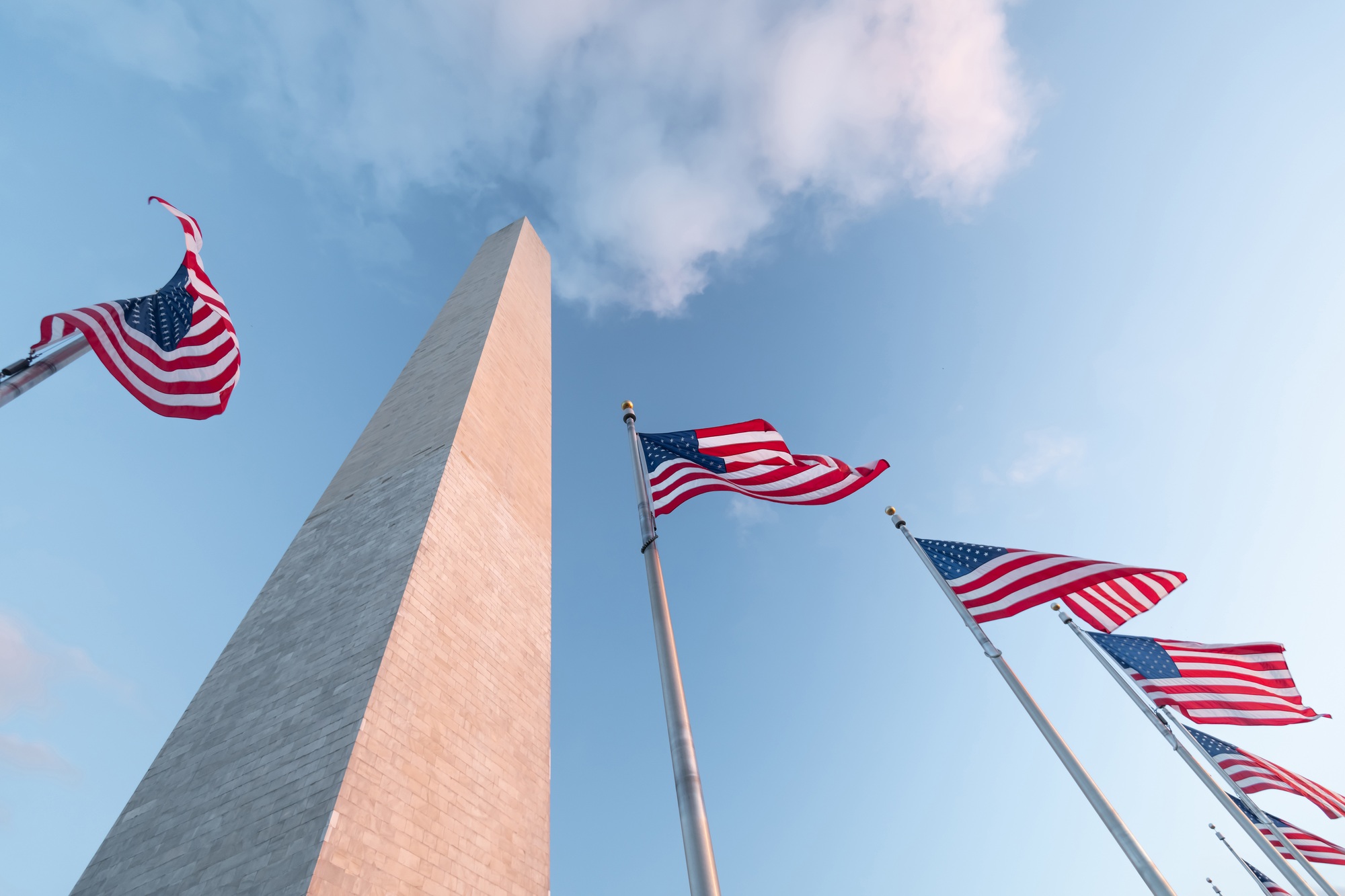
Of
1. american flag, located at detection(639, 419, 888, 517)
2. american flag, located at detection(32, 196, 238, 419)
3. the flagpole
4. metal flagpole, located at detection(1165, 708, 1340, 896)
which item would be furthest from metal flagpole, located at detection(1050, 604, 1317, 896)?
american flag, located at detection(32, 196, 238, 419)

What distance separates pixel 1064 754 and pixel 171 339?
39.1 feet

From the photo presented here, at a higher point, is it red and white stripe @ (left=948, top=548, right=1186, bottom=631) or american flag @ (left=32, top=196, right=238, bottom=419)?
american flag @ (left=32, top=196, right=238, bottom=419)

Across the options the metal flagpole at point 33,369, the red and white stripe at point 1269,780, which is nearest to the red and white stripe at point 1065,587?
the red and white stripe at point 1269,780

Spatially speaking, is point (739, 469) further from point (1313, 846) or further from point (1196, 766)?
point (1313, 846)

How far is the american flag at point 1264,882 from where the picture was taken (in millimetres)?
17672

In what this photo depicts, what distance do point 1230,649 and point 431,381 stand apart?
1781 centimetres

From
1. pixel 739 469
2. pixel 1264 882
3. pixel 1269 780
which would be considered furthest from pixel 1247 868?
pixel 739 469

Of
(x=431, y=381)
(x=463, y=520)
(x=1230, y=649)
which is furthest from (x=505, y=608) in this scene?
(x=1230, y=649)

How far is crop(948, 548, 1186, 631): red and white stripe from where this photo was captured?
922 cm

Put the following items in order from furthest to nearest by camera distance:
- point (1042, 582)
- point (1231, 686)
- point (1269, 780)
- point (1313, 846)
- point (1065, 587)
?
1. point (1313, 846)
2. point (1269, 780)
3. point (1231, 686)
4. point (1042, 582)
5. point (1065, 587)

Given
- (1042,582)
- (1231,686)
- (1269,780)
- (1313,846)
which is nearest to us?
(1042,582)

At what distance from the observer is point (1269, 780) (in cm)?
1237

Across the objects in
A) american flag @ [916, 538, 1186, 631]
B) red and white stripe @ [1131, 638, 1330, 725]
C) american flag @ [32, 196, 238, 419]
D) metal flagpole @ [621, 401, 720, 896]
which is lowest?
metal flagpole @ [621, 401, 720, 896]

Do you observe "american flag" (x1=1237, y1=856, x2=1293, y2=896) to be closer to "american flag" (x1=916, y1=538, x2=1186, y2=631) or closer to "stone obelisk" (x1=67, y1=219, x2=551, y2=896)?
"american flag" (x1=916, y1=538, x2=1186, y2=631)
